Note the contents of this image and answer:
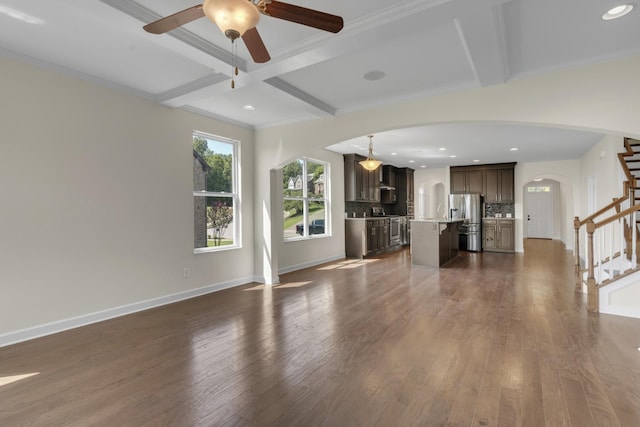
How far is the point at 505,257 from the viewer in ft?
26.8

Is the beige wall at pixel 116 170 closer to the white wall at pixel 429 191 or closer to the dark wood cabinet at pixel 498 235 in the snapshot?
the dark wood cabinet at pixel 498 235

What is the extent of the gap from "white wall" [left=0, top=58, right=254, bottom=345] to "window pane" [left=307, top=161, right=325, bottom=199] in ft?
9.88

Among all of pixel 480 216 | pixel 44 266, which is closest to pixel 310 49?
pixel 44 266

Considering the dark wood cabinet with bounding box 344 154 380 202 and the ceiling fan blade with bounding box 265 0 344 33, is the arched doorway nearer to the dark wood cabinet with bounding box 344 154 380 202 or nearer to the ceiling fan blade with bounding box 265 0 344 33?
the dark wood cabinet with bounding box 344 154 380 202

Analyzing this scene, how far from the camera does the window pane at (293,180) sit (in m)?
6.69

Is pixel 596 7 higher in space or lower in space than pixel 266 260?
higher

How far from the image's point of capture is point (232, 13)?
1.55 m

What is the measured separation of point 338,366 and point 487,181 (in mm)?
8852

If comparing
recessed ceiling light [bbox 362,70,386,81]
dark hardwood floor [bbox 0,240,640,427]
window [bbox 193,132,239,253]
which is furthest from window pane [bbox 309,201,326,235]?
recessed ceiling light [bbox 362,70,386,81]

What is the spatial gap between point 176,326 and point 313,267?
373 cm

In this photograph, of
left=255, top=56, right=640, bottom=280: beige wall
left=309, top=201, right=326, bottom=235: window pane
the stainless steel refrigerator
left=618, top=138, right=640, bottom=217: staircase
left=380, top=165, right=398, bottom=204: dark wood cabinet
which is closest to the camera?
left=255, top=56, right=640, bottom=280: beige wall

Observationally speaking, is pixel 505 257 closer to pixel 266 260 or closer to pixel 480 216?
pixel 480 216

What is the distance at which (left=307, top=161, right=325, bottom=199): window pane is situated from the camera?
7.23 metres

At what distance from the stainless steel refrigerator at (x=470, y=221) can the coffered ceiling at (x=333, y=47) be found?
21.3ft
